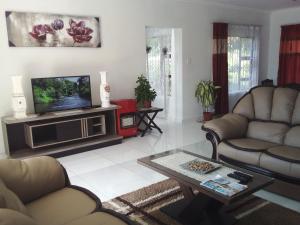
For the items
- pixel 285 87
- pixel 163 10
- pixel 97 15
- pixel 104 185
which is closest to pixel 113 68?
pixel 97 15

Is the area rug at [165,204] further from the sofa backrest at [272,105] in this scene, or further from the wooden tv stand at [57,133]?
the wooden tv stand at [57,133]

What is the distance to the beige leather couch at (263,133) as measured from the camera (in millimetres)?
2664

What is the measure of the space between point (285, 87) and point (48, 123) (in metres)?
3.11

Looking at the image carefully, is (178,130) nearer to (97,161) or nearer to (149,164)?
(97,161)

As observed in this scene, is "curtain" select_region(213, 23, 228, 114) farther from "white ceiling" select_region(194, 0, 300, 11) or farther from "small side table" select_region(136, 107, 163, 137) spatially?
"small side table" select_region(136, 107, 163, 137)

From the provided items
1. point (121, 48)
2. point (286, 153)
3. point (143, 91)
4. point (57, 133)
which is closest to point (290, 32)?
point (143, 91)

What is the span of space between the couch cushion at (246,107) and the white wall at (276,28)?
4.82m

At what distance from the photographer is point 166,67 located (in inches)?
253

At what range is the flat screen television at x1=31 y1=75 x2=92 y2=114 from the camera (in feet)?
13.0

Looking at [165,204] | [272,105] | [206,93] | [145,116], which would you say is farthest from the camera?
[206,93]

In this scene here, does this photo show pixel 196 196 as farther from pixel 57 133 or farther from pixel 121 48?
pixel 121 48

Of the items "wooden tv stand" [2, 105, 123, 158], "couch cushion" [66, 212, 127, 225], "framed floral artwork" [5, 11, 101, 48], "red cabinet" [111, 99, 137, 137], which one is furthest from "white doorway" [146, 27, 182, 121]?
"couch cushion" [66, 212, 127, 225]

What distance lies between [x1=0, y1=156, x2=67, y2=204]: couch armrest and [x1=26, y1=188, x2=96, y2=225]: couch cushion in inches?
2.1

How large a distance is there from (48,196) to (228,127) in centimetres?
211
